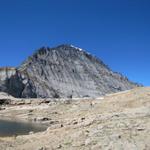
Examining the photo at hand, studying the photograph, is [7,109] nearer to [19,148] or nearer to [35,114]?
[35,114]

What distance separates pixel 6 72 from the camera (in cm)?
19912

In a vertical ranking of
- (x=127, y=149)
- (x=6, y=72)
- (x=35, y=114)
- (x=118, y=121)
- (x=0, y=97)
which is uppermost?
(x=6, y=72)

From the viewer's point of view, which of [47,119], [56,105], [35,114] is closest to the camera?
[47,119]

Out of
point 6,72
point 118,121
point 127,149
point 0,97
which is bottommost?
point 127,149

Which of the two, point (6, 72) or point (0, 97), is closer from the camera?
point (0, 97)

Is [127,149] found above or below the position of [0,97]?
below

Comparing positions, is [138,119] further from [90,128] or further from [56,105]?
[56,105]

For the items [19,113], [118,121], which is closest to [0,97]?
[19,113]

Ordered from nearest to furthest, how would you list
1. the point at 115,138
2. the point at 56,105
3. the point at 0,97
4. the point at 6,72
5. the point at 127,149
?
1. the point at 127,149
2. the point at 115,138
3. the point at 56,105
4. the point at 0,97
5. the point at 6,72

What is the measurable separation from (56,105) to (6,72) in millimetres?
83140

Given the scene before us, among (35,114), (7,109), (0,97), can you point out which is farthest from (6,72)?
(35,114)

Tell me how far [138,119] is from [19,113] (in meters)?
83.5

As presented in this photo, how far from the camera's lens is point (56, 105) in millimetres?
122562

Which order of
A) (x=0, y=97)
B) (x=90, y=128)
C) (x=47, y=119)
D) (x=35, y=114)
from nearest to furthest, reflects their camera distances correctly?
(x=90, y=128), (x=47, y=119), (x=35, y=114), (x=0, y=97)
